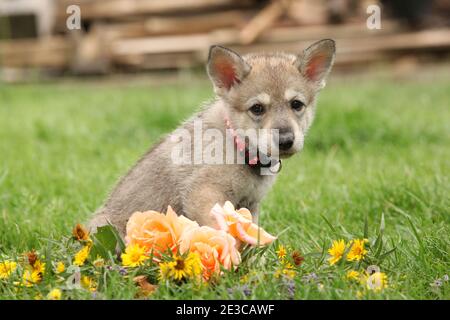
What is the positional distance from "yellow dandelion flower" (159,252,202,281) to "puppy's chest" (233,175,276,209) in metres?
0.79

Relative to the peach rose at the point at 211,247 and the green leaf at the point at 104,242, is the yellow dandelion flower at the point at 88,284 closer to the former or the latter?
the green leaf at the point at 104,242

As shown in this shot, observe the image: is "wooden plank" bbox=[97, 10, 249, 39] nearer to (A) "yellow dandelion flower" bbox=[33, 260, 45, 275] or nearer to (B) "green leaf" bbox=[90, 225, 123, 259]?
(B) "green leaf" bbox=[90, 225, 123, 259]

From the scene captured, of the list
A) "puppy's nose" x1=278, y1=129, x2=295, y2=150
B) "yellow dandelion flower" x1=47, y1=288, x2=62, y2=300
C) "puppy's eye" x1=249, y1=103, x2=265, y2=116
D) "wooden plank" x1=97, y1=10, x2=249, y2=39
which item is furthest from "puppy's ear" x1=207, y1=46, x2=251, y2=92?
"wooden plank" x1=97, y1=10, x2=249, y2=39

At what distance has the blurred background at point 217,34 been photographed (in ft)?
44.9

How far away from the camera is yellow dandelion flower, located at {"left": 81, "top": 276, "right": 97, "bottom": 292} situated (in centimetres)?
312

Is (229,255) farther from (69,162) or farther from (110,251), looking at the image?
(69,162)

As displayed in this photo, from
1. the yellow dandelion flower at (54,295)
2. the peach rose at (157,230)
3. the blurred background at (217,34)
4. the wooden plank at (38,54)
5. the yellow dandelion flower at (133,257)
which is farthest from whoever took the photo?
the wooden plank at (38,54)

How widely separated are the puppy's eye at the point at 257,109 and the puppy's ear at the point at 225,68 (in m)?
0.22

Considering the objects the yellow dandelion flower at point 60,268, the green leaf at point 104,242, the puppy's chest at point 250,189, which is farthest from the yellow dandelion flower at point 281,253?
the yellow dandelion flower at point 60,268

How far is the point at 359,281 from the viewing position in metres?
3.13

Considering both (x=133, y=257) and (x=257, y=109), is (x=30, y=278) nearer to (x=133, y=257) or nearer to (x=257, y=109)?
(x=133, y=257)
